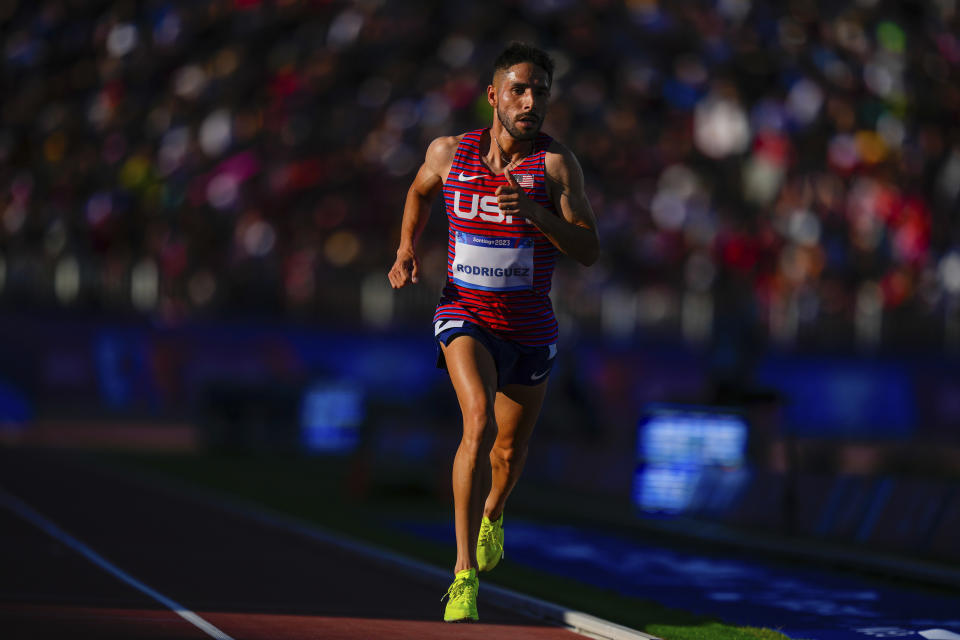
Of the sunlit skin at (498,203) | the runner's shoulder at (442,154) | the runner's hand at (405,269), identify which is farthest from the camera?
the runner's shoulder at (442,154)

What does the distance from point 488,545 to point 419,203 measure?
6.10 feet

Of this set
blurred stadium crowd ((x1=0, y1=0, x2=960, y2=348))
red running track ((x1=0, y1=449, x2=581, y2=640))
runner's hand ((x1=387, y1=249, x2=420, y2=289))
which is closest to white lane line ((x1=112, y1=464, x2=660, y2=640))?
red running track ((x1=0, y1=449, x2=581, y2=640))

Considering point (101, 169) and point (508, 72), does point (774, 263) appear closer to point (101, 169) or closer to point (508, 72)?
point (101, 169)

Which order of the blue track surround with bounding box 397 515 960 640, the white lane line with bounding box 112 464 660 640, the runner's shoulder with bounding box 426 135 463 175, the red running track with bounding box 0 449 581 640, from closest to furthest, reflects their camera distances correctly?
the runner's shoulder with bounding box 426 135 463 175
the red running track with bounding box 0 449 581 640
the white lane line with bounding box 112 464 660 640
the blue track surround with bounding box 397 515 960 640

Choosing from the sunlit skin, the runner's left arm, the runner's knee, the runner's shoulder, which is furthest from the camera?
the runner's knee

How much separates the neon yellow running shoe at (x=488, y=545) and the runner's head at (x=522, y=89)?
2.10m

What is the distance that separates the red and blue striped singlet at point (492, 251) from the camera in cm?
778

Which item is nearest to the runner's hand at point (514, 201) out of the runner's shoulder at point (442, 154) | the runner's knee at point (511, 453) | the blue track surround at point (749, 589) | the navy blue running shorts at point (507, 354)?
the runner's shoulder at point (442, 154)

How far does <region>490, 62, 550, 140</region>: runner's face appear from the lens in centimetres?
772

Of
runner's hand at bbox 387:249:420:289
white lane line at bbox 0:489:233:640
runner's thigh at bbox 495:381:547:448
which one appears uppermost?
runner's hand at bbox 387:249:420:289

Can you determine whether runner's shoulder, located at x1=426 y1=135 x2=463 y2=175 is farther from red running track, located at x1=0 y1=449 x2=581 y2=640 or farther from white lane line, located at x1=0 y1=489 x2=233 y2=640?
white lane line, located at x1=0 y1=489 x2=233 y2=640

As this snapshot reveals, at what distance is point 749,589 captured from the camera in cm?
1153

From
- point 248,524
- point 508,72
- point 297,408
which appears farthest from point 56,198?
point 508,72

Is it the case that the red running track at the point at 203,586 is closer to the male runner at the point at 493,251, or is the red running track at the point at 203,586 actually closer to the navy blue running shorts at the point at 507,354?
the male runner at the point at 493,251
